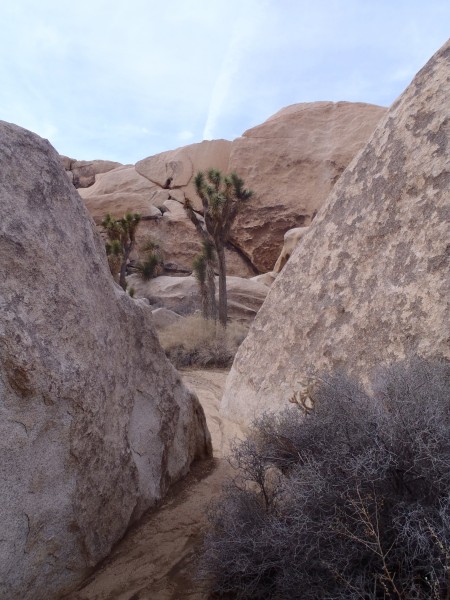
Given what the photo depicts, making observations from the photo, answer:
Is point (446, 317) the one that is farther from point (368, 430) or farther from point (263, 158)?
point (263, 158)

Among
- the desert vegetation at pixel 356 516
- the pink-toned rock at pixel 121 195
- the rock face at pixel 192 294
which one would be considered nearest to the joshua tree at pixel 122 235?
the rock face at pixel 192 294

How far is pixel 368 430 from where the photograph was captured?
2160 millimetres

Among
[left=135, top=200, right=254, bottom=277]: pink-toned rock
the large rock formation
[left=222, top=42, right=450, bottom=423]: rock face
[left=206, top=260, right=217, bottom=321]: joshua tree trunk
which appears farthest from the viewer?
[left=135, top=200, right=254, bottom=277]: pink-toned rock

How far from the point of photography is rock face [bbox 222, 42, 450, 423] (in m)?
3.45

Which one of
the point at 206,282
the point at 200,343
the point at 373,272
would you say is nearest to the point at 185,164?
the point at 206,282

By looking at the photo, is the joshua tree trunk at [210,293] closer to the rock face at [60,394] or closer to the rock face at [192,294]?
the rock face at [192,294]

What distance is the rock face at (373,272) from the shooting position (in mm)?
3453

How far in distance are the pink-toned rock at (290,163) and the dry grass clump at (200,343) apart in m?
10.6

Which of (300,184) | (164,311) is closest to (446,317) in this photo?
(164,311)

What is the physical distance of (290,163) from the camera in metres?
23.2

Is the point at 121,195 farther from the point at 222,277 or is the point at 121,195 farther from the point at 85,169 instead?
the point at 222,277

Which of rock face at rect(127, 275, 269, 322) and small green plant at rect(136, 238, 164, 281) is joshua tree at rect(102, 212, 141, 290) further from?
small green plant at rect(136, 238, 164, 281)

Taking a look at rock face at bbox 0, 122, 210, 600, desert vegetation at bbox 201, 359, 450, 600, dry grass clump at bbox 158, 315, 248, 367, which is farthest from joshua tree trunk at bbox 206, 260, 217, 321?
Answer: desert vegetation at bbox 201, 359, 450, 600

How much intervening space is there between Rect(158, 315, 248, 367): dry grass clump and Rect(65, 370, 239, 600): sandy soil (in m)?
6.53
